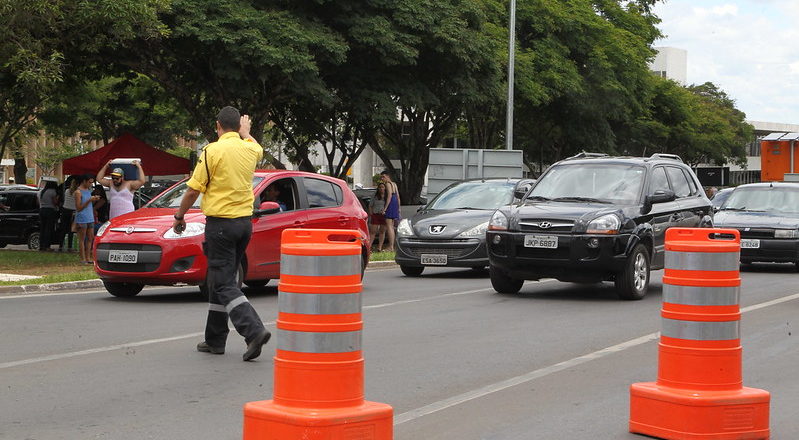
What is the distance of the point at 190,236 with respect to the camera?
45.2ft

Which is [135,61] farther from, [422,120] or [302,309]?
[302,309]

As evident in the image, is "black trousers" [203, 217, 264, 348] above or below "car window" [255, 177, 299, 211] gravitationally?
below

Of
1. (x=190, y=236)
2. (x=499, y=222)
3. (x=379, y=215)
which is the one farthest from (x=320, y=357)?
(x=379, y=215)

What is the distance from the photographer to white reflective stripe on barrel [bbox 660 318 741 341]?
6215mm

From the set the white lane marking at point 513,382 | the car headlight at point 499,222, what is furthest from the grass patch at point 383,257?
the white lane marking at point 513,382

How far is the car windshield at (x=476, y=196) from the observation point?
64.1 ft

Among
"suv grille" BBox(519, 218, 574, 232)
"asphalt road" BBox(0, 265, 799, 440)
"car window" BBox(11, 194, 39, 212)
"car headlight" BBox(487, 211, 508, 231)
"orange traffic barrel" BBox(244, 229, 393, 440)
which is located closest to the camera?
"orange traffic barrel" BBox(244, 229, 393, 440)

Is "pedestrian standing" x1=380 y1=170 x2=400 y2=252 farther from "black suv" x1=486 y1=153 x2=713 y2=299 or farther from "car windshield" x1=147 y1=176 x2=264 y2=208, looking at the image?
"car windshield" x1=147 y1=176 x2=264 y2=208

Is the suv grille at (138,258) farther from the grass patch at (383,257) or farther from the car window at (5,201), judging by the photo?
the car window at (5,201)

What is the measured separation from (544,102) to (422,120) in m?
4.62

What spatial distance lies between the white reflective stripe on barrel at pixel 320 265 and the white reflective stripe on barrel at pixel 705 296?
1.83 m

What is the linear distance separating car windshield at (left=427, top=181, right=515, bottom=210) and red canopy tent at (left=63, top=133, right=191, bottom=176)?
1277 cm

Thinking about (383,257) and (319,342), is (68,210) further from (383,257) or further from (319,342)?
(319,342)

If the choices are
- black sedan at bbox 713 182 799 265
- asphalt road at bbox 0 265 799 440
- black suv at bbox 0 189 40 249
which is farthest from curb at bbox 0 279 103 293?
black suv at bbox 0 189 40 249
